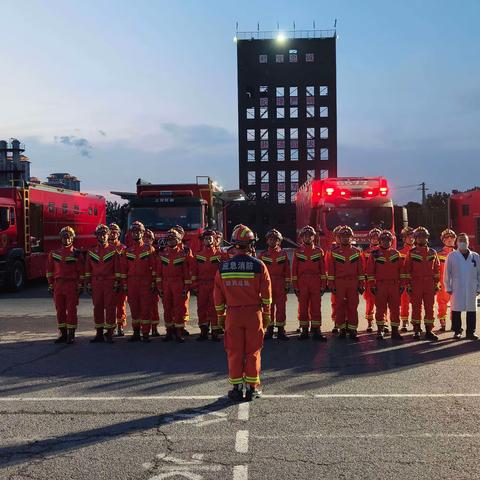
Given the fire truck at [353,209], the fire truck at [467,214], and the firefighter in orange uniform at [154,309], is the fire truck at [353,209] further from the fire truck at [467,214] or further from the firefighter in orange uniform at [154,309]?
the firefighter in orange uniform at [154,309]

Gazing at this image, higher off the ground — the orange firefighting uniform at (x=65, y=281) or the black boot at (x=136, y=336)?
the orange firefighting uniform at (x=65, y=281)

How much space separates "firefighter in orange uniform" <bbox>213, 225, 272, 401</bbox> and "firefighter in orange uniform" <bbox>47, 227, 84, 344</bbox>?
3775 millimetres

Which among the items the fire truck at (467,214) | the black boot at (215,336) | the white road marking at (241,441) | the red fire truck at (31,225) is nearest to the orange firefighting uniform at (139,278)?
the black boot at (215,336)

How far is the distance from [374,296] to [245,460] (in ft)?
18.7

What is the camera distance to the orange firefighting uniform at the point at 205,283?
9367mm

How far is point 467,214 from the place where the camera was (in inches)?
803

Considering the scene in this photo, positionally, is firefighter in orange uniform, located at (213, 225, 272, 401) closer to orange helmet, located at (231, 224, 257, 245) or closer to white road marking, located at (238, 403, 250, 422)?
orange helmet, located at (231, 224, 257, 245)

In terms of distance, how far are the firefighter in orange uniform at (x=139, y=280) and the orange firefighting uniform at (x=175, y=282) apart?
0.19 meters

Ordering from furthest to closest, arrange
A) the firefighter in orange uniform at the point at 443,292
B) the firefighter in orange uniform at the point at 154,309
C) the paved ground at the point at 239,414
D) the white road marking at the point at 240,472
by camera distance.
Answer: the firefighter in orange uniform at the point at 443,292
the firefighter in orange uniform at the point at 154,309
the paved ground at the point at 239,414
the white road marking at the point at 240,472

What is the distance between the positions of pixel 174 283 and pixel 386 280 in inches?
136

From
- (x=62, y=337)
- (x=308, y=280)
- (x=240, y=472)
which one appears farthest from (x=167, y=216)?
(x=240, y=472)

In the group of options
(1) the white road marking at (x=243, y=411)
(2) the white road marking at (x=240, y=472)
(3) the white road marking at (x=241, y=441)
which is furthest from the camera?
(1) the white road marking at (x=243, y=411)

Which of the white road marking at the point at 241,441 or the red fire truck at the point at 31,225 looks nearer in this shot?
the white road marking at the point at 241,441

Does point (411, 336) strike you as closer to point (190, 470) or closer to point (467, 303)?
point (467, 303)
